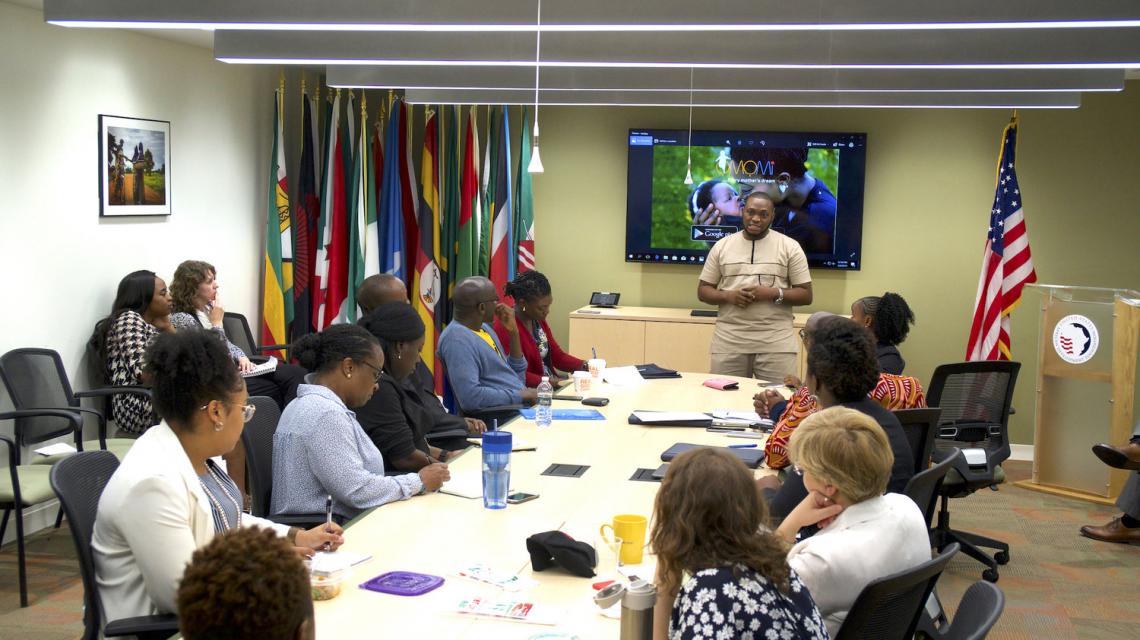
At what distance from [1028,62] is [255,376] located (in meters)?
4.76

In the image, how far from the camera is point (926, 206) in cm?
893

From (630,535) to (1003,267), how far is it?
20.5ft

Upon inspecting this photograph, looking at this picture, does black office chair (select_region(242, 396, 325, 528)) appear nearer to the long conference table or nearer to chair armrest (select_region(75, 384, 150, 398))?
the long conference table

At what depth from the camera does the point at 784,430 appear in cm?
399

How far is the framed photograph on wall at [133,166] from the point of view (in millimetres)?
6410

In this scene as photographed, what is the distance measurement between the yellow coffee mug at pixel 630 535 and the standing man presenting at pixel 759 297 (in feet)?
14.2

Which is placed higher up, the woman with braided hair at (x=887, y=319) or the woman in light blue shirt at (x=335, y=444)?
the woman with braided hair at (x=887, y=319)

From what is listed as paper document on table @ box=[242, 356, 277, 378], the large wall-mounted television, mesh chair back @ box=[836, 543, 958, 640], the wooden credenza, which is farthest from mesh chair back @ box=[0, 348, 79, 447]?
the large wall-mounted television

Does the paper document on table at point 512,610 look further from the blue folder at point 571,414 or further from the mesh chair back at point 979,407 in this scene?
the mesh chair back at point 979,407

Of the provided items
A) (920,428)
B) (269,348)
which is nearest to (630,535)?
(920,428)

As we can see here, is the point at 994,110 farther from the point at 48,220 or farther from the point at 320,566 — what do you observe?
the point at 320,566

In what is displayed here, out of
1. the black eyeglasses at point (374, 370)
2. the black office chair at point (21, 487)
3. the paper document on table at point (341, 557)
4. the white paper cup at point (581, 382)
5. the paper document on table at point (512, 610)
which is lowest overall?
the black office chair at point (21, 487)

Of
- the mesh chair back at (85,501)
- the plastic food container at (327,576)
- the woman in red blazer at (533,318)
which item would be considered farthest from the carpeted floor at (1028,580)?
the woman in red blazer at (533,318)

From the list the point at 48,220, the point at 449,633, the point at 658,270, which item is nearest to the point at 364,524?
the point at 449,633
